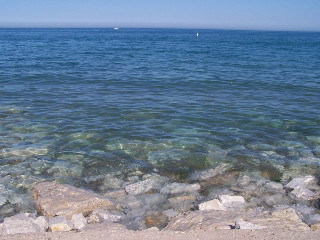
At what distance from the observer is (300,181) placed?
8.88m

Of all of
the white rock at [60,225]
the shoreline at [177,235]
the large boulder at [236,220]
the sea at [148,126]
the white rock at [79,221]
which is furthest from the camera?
the sea at [148,126]

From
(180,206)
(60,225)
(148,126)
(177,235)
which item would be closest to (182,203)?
(180,206)

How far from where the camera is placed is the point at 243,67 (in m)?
29.6

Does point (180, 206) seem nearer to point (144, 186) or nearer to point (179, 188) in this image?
point (179, 188)

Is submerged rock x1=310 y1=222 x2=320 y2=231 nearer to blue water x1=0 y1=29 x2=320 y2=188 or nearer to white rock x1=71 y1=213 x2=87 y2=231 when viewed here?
blue water x1=0 y1=29 x2=320 y2=188

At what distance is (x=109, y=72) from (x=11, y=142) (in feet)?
49.3

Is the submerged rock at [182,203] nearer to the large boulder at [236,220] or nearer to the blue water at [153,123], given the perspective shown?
the large boulder at [236,220]

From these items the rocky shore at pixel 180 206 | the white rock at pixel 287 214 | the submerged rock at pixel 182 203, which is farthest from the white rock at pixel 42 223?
the white rock at pixel 287 214

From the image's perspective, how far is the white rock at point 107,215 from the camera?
Result: 23.7 feet

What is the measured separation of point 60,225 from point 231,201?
3583 mm

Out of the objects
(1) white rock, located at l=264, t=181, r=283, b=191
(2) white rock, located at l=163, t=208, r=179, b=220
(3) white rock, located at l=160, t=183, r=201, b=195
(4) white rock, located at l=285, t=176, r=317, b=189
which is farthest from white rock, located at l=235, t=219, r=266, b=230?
(4) white rock, located at l=285, t=176, r=317, b=189

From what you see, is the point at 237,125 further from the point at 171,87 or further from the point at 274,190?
the point at 171,87

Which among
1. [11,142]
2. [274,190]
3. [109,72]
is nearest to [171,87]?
[109,72]

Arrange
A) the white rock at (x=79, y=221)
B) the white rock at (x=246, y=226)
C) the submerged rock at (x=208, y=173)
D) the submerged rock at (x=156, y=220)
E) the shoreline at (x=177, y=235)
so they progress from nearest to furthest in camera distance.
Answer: the shoreline at (x=177, y=235)
the white rock at (x=246, y=226)
the white rock at (x=79, y=221)
the submerged rock at (x=156, y=220)
the submerged rock at (x=208, y=173)
